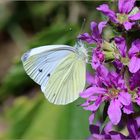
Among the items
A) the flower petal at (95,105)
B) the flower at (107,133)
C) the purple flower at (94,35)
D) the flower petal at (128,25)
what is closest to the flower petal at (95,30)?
the purple flower at (94,35)

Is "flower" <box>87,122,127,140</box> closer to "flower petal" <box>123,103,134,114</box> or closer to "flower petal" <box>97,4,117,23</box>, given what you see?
"flower petal" <box>123,103,134,114</box>

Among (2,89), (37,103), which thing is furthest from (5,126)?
(37,103)

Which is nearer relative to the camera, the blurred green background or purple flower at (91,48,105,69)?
purple flower at (91,48,105,69)

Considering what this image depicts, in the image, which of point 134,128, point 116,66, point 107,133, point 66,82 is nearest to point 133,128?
point 134,128

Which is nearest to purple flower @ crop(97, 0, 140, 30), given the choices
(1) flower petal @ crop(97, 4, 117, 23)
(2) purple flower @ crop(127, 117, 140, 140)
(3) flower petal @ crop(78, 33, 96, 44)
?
(1) flower petal @ crop(97, 4, 117, 23)

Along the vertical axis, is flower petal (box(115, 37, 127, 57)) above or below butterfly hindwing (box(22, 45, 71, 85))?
above

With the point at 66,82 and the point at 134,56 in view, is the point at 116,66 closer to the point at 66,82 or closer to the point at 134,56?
the point at 134,56
